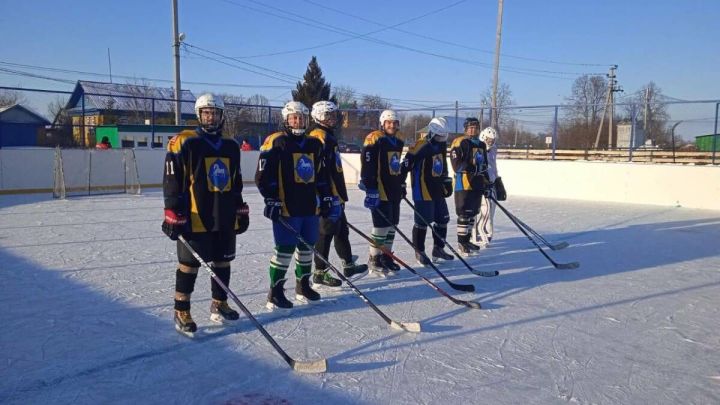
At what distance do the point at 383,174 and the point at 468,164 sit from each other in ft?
4.71

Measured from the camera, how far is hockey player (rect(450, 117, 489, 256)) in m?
6.18

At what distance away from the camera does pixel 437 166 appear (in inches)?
221

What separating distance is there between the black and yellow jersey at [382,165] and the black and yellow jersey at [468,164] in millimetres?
1188

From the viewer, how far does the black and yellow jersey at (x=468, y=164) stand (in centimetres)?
616

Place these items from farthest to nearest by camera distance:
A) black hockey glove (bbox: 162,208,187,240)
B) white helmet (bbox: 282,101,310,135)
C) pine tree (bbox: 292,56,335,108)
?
pine tree (bbox: 292,56,335,108) → white helmet (bbox: 282,101,310,135) → black hockey glove (bbox: 162,208,187,240)

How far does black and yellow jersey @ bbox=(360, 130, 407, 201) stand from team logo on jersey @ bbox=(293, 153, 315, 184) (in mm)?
1102

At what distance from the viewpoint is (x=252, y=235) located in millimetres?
7238

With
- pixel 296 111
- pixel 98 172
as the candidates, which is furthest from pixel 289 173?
pixel 98 172

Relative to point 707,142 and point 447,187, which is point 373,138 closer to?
point 447,187

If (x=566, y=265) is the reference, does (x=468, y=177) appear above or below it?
above

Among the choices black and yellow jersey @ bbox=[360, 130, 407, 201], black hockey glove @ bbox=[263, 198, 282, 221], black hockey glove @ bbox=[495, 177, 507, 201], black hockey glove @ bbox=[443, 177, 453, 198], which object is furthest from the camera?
black hockey glove @ bbox=[495, 177, 507, 201]

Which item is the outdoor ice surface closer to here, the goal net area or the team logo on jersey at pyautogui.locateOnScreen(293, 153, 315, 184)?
the team logo on jersey at pyautogui.locateOnScreen(293, 153, 315, 184)

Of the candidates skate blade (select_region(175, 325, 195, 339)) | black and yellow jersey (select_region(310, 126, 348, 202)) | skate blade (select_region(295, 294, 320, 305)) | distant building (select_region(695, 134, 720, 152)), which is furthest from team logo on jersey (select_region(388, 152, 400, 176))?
distant building (select_region(695, 134, 720, 152))

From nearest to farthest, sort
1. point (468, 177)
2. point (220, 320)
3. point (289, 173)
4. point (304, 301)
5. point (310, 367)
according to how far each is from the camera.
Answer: point (310, 367) < point (220, 320) < point (289, 173) < point (304, 301) < point (468, 177)
